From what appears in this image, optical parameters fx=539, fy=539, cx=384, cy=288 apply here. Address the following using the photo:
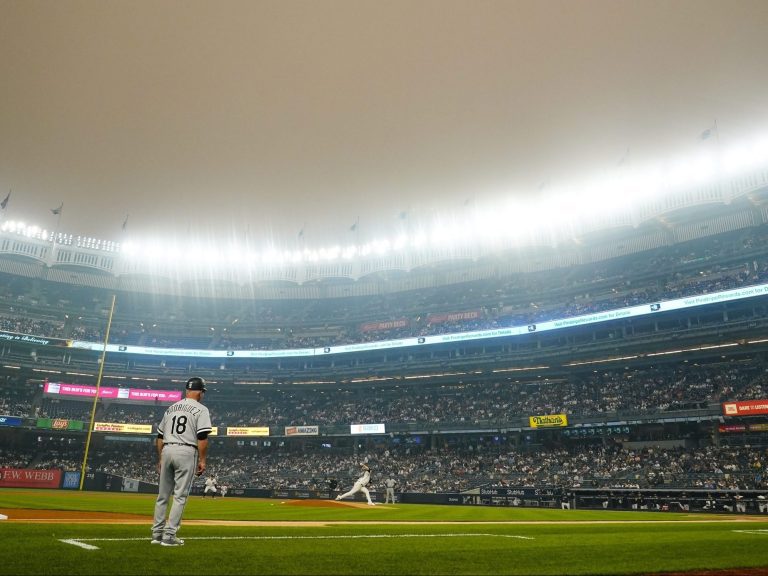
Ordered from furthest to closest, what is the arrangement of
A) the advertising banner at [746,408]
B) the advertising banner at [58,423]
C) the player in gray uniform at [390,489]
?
the advertising banner at [58,423] → the advertising banner at [746,408] → the player in gray uniform at [390,489]

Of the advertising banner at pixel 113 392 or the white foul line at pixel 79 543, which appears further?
the advertising banner at pixel 113 392

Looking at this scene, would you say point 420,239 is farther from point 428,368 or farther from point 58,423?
point 58,423

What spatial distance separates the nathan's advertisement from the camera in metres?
41.3

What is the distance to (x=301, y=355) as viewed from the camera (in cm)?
5762

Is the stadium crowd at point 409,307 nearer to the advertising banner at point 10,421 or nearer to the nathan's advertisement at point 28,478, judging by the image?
the advertising banner at point 10,421

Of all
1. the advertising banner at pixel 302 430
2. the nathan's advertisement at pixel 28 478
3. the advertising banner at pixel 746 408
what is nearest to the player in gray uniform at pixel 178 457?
the advertising banner at pixel 746 408

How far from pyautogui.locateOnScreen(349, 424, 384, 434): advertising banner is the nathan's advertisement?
24478 millimetres

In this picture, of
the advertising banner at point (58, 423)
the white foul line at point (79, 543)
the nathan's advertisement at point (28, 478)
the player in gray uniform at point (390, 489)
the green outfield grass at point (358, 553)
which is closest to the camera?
the green outfield grass at point (358, 553)

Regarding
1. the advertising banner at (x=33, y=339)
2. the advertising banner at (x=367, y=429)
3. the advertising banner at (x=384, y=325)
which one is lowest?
the advertising banner at (x=367, y=429)

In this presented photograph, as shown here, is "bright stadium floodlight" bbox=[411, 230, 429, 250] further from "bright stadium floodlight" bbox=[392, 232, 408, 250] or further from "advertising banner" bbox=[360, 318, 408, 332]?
"advertising banner" bbox=[360, 318, 408, 332]

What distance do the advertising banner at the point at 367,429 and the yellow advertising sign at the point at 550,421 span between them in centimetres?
1333

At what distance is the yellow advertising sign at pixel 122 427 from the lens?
159ft

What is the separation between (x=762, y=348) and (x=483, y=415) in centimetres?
2192

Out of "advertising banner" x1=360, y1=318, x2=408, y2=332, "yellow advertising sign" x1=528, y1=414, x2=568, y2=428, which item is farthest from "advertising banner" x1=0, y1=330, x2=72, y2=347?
"yellow advertising sign" x1=528, y1=414, x2=568, y2=428
